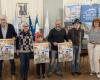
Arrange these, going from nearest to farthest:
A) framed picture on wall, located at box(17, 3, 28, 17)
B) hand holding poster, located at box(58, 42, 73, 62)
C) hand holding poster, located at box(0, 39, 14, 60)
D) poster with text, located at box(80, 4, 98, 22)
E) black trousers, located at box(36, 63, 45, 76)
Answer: hand holding poster, located at box(0, 39, 14, 60)
hand holding poster, located at box(58, 42, 73, 62)
black trousers, located at box(36, 63, 45, 76)
framed picture on wall, located at box(17, 3, 28, 17)
poster with text, located at box(80, 4, 98, 22)

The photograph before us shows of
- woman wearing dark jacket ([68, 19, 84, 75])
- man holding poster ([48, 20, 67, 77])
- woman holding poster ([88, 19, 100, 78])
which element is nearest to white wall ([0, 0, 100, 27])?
woman wearing dark jacket ([68, 19, 84, 75])

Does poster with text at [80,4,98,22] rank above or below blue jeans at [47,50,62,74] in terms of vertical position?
above

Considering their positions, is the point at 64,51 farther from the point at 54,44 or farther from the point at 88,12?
the point at 88,12

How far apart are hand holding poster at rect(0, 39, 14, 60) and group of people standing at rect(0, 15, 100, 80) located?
0.14 m

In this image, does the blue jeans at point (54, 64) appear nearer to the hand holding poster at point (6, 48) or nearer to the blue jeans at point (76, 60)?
the blue jeans at point (76, 60)

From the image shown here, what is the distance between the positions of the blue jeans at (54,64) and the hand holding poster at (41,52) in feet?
1.52

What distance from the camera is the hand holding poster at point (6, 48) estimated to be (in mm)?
6117

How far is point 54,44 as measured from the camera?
664cm

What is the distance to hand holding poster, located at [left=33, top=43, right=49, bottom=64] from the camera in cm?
621

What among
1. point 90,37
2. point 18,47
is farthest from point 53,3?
point 18,47

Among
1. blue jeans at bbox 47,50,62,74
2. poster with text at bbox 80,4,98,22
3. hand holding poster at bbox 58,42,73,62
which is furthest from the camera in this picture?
poster with text at bbox 80,4,98,22

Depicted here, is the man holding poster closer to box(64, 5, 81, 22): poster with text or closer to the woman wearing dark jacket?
the woman wearing dark jacket

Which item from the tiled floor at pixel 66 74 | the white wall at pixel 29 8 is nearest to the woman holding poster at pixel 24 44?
the tiled floor at pixel 66 74

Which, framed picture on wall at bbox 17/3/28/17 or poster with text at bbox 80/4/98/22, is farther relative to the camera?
poster with text at bbox 80/4/98/22
